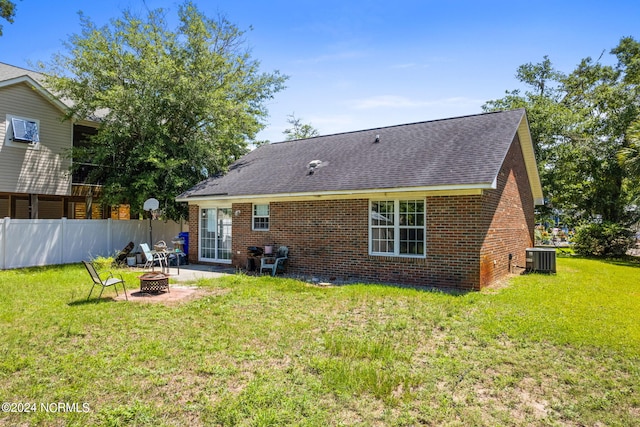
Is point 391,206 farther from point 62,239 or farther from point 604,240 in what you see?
point 604,240

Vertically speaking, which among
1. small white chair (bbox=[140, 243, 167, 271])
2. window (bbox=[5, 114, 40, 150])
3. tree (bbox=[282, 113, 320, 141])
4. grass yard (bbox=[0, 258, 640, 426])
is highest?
tree (bbox=[282, 113, 320, 141])

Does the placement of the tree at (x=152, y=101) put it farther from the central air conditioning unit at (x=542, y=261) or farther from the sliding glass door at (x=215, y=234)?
the central air conditioning unit at (x=542, y=261)

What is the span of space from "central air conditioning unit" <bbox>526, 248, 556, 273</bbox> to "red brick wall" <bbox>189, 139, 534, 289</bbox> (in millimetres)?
558

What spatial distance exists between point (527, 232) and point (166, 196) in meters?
15.2

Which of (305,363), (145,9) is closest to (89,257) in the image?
(145,9)

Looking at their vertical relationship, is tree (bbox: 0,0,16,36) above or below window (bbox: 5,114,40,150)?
above

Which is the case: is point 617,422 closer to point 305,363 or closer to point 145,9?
point 305,363

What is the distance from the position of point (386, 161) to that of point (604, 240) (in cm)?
1561

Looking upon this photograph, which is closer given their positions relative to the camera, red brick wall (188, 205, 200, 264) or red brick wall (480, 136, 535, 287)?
red brick wall (480, 136, 535, 287)

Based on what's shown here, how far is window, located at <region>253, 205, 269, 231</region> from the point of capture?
1358cm

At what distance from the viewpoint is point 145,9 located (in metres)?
17.7

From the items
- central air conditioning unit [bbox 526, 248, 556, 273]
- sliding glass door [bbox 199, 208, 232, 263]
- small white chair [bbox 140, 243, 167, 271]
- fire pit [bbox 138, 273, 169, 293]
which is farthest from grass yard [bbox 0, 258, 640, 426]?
sliding glass door [bbox 199, 208, 232, 263]

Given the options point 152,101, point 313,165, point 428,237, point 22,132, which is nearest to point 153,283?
point 313,165

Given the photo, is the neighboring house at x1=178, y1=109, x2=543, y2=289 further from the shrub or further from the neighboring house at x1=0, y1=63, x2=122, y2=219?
the shrub
